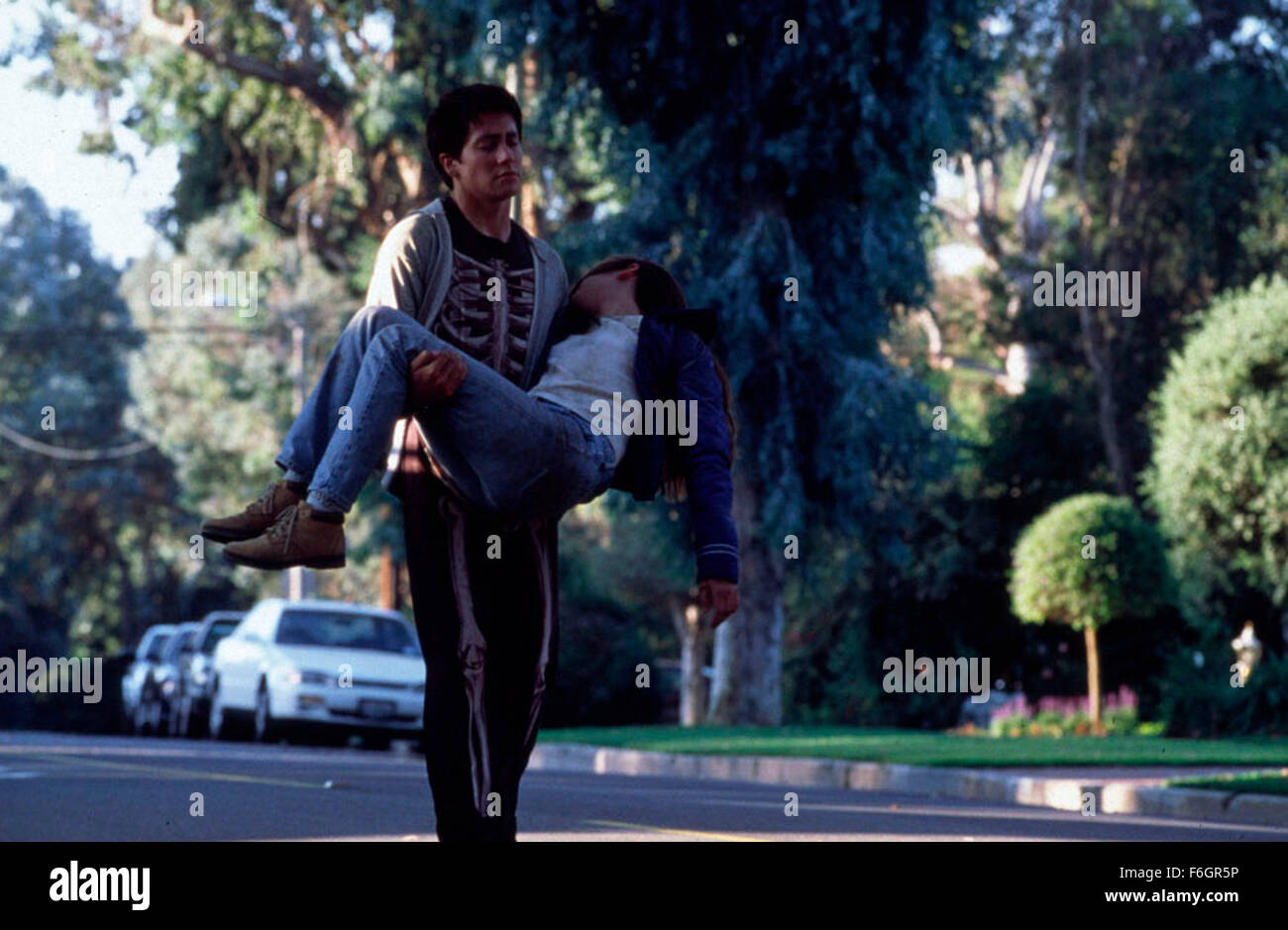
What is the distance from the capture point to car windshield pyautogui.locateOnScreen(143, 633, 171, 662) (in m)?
38.0

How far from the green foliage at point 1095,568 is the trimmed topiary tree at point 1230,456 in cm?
277

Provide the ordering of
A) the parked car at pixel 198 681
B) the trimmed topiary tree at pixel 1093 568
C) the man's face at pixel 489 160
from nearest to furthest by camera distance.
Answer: the man's face at pixel 489 160, the trimmed topiary tree at pixel 1093 568, the parked car at pixel 198 681

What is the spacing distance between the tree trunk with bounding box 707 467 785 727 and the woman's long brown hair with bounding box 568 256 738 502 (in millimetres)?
20911

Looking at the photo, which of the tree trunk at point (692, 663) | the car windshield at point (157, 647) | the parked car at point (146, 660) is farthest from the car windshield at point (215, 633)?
the tree trunk at point (692, 663)

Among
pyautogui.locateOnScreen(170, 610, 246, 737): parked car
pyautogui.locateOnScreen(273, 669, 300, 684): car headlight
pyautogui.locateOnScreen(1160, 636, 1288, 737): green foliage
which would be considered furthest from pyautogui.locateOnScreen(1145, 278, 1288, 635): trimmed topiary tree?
pyautogui.locateOnScreen(170, 610, 246, 737): parked car

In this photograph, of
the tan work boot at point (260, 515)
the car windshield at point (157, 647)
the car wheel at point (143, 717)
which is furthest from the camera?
the car windshield at point (157, 647)

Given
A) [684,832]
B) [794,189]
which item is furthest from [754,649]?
[684,832]

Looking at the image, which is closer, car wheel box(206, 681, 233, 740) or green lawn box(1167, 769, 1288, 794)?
green lawn box(1167, 769, 1288, 794)

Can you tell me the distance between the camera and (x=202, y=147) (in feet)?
128

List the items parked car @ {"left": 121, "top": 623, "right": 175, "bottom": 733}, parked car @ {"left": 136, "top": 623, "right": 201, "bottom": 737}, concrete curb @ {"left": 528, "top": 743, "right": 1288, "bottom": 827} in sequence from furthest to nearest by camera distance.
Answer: parked car @ {"left": 121, "top": 623, "right": 175, "bottom": 733}
parked car @ {"left": 136, "top": 623, "right": 201, "bottom": 737}
concrete curb @ {"left": 528, "top": 743, "right": 1288, "bottom": 827}

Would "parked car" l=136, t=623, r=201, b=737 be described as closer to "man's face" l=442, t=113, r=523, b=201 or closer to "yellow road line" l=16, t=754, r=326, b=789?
"yellow road line" l=16, t=754, r=326, b=789

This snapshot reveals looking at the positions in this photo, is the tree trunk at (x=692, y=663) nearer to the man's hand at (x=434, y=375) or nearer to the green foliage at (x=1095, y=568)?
the green foliage at (x=1095, y=568)

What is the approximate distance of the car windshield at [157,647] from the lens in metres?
38.0
